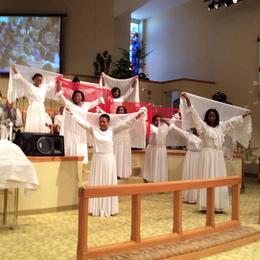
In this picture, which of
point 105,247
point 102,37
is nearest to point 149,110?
point 105,247

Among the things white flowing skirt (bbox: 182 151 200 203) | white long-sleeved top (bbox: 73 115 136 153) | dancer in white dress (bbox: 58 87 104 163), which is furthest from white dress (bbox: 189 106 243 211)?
dancer in white dress (bbox: 58 87 104 163)

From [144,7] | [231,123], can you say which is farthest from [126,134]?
[144,7]

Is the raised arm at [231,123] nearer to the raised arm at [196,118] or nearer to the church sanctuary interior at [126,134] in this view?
the church sanctuary interior at [126,134]

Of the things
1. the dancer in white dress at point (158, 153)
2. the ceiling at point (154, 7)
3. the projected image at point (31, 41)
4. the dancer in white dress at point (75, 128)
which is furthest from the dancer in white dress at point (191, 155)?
the ceiling at point (154, 7)

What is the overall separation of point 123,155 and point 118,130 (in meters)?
1.60

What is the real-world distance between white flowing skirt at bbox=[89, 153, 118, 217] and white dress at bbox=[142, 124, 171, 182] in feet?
6.92

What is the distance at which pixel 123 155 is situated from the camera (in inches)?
313

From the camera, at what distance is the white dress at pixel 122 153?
786 centimetres

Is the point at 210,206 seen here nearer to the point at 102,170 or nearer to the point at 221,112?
the point at 102,170

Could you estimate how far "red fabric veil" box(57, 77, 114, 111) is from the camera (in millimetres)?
7055

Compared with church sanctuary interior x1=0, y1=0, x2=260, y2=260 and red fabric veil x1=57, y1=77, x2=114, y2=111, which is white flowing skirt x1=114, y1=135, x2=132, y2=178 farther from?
red fabric veil x1=57, y1=77, x2=114, y2=111

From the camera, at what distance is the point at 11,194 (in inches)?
230

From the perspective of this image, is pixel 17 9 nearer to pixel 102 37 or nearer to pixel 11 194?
pixel 102 37

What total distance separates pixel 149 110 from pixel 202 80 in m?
6.72
